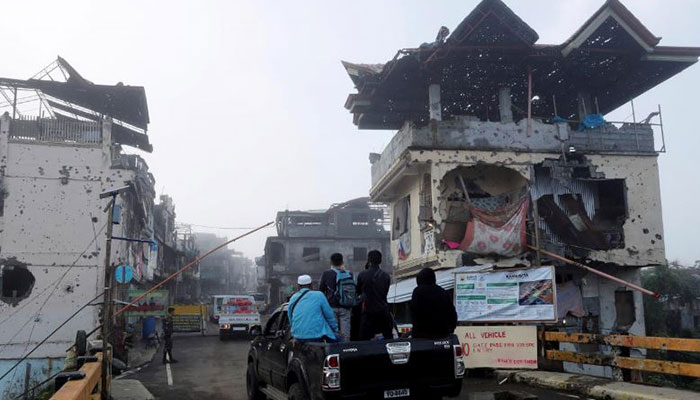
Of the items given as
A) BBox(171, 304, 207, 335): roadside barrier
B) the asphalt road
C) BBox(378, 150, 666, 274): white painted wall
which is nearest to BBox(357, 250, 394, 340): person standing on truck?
the asphalt road

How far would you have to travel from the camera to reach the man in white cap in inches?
271

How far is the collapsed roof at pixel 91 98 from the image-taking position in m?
21.6

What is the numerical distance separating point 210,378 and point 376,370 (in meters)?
8.87

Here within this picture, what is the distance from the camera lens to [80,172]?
21.0m

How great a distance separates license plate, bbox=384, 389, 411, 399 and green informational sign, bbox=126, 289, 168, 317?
16970 millimetres

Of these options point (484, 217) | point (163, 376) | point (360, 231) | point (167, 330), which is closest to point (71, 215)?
point (167, 330)

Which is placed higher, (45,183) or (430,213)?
(45,183)

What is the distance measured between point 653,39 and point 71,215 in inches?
877

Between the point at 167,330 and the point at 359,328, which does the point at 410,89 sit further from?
the point at 359,328

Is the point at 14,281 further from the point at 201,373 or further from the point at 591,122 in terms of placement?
the point at 591,122

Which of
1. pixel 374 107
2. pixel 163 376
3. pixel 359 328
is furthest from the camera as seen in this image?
pixel 374 107

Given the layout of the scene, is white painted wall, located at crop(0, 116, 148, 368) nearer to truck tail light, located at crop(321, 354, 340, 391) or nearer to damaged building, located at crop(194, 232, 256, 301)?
truck tail light, located at crop(321, 354, 340, 391)

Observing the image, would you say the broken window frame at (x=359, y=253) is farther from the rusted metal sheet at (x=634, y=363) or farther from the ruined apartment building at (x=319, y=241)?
the rusted metal sheet at (x=634, y=363)

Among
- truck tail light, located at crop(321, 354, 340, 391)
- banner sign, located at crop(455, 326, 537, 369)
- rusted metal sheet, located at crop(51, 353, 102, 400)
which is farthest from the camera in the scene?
banner sign, located at crop(455, 326, 537, 369)
